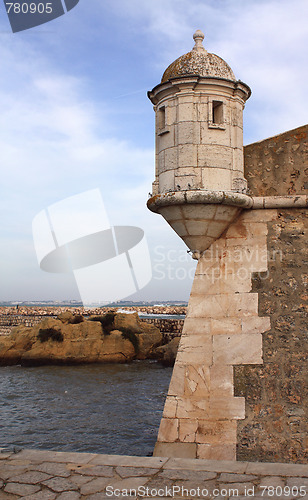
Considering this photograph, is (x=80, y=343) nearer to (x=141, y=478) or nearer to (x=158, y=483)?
(x=141, y=478)

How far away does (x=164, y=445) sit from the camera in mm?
5672

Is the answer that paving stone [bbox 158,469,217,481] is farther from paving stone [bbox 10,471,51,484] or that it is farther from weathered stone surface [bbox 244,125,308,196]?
weathered stone surface [bbox 244,125,308,196]

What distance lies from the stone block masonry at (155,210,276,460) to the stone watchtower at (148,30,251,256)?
0.35 meters

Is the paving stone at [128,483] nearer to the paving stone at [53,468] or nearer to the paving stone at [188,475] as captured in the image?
the paving stone at [188,475]

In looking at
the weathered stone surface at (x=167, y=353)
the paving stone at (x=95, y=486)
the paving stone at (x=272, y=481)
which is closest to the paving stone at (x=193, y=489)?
the paving stone at (x=272, y=481)

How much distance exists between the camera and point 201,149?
6.00 m

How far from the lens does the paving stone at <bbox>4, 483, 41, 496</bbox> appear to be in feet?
13.5

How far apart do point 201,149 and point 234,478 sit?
12.5ft

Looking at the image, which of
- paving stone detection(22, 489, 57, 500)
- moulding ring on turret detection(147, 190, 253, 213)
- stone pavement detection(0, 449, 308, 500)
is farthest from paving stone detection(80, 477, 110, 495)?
moulding ring on turret detection(147, 190, 253, 213)

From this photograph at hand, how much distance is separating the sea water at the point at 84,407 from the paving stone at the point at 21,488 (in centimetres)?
490

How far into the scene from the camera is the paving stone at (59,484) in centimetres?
415

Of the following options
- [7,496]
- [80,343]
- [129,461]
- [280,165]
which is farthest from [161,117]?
[80,343]

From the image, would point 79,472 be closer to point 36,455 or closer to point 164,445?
point 36,455

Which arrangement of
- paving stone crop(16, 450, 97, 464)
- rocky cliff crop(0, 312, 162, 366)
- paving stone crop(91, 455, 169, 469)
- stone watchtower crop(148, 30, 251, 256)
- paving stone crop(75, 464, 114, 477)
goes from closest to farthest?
paving stone crop(75, 464, 114, 477)
paving stone crop(91, 455, 169, 469)
paving stone crop(16, 450, 97, 464)
stone watchtower crop(148, 30, 251, 256)
rocky cliff crop(0, 312, 162, 366)
